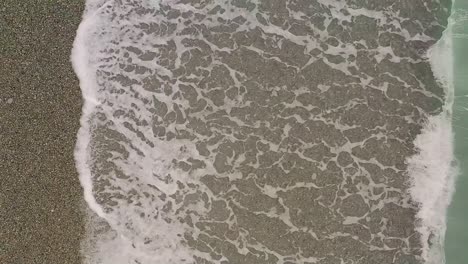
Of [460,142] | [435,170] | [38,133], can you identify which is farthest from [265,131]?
[38,133]

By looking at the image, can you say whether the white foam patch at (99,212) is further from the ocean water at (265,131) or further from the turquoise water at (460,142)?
the turquoise water at (460,142)

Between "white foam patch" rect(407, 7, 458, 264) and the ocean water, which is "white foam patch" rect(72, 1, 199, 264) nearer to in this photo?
the ocean water

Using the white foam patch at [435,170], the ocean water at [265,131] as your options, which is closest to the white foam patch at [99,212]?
the ocean water at [265,131]

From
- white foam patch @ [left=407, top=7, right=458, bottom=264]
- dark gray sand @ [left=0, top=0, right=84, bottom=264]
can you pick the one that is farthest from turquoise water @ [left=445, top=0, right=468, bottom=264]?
dark gray sand @ [left=0, top=0, right=84, bottom=264]

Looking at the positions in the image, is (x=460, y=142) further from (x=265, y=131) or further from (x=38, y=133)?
(x=38, y=133)

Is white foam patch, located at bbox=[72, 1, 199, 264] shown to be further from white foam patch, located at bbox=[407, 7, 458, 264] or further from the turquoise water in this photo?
the turquoise water

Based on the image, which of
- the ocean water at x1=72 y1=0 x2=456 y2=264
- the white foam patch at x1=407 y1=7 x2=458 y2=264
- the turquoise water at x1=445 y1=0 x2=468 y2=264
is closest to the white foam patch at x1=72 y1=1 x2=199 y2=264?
the ocean water at x1=72 y1=0 x2=456 y2=264
